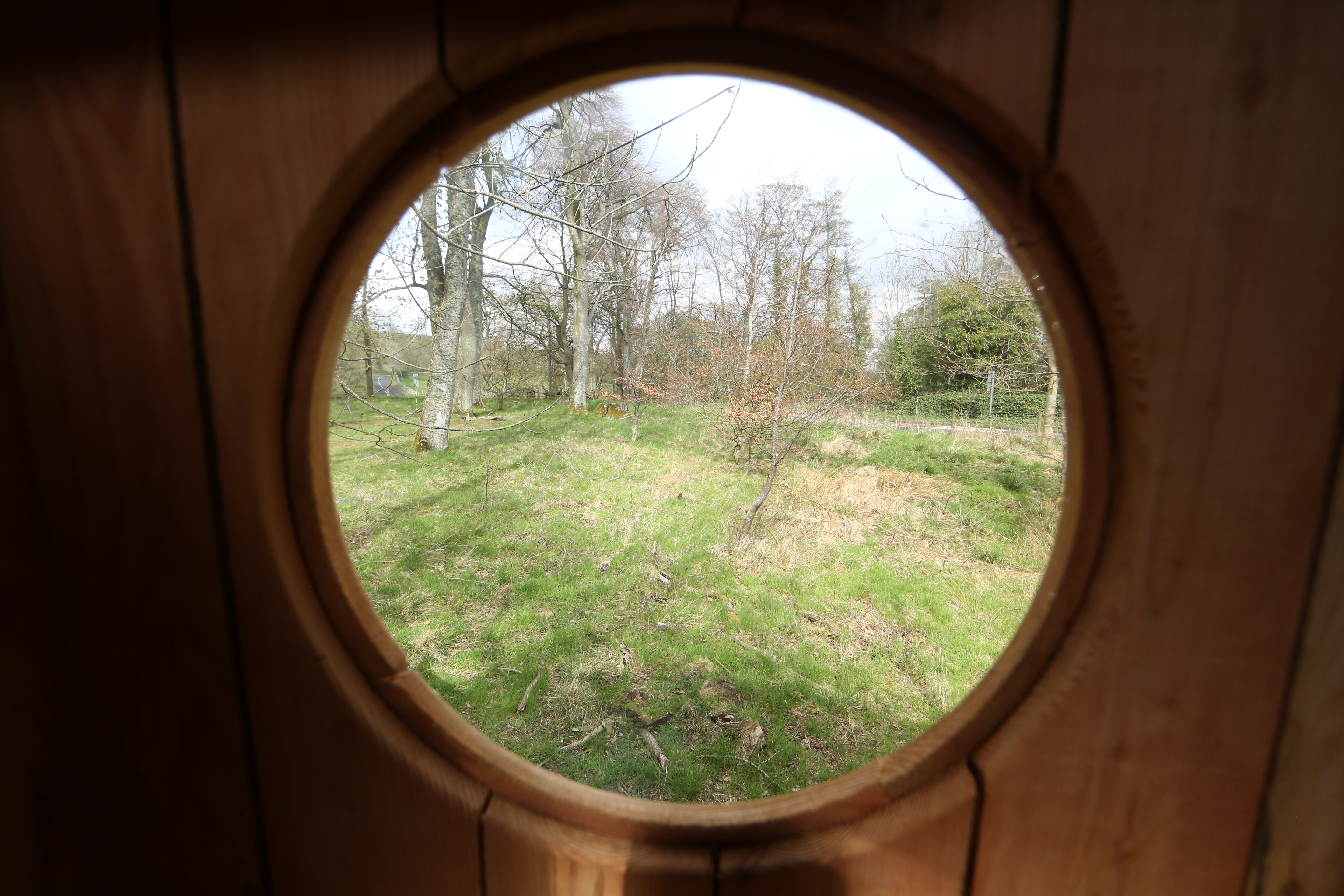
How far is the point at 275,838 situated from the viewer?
43 centimetres

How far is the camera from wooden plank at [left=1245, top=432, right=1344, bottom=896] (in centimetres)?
34

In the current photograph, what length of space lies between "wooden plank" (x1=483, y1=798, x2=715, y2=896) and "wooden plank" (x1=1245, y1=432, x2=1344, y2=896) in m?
0.47

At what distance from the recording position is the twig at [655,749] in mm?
1898

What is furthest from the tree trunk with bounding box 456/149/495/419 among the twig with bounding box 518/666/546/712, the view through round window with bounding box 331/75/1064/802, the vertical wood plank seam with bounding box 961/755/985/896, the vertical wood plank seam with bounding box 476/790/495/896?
the vertical wood plank seam with bounding box 961/755/985/896

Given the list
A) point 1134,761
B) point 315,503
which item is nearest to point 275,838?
point 315,503

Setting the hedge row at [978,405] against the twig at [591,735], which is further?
the hedge row at [978,405]

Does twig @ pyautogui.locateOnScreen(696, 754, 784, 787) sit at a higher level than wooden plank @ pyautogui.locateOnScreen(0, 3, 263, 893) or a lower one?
lower

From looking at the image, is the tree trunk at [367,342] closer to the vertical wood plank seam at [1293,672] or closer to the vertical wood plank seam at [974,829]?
the vertical wood plank seam at [974,829]

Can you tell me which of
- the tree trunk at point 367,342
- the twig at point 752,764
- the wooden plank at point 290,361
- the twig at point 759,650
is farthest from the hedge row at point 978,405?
the wooden plank at point 290,361

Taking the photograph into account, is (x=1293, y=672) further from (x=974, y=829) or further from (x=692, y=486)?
(x=692, y=486)

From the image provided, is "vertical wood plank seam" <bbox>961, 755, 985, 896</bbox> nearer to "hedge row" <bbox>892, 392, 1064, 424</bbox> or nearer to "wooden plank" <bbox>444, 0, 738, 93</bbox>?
"wooden plank" <bbox>444, 0, 738, 93</bbox>

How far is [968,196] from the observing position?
386 millimetres

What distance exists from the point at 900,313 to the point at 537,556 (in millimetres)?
4840

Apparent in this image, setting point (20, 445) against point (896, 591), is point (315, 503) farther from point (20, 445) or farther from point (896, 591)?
point (896, 591)
